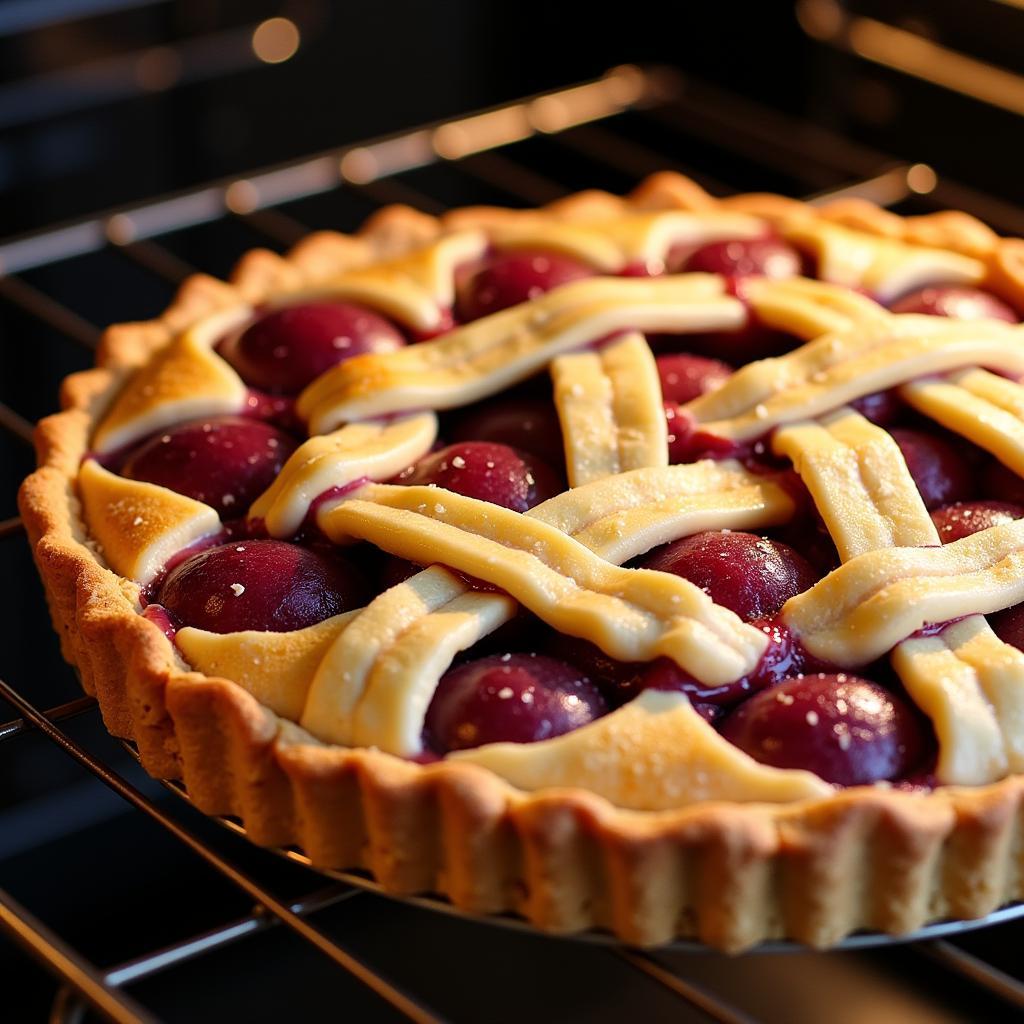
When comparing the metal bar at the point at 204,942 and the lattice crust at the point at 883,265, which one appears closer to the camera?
the metal bar at the point at 204,942

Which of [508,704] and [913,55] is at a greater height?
[913,55]

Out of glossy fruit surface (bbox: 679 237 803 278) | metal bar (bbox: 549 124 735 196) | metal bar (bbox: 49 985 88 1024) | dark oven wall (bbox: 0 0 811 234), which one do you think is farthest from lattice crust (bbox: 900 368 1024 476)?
dark oven wall (bbox: 0 0 811 234)

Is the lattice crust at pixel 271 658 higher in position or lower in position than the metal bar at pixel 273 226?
lower

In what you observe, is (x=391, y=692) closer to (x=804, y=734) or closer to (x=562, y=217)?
(x=804, y=734)

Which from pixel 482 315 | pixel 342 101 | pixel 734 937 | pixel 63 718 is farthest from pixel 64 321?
pixel 342 101

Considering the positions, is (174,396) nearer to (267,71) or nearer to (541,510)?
(541,510)

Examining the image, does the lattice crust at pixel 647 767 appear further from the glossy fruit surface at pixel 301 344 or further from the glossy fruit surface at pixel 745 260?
the glossy fruit surface at pixel 745 260

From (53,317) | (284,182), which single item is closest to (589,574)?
(53,317)

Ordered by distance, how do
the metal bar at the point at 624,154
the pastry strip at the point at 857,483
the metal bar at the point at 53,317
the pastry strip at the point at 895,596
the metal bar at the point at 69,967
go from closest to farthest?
the metal bar at the point at 69,967, the pastry strip at the point at 895,596, the pastry strip at the point at 857,483, the metal bar at the point at 53,317, the metal bar at the point at 624,154

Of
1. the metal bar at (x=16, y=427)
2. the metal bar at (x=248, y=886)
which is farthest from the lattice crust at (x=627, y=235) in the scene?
the metal bar at (x=248, y=886)
